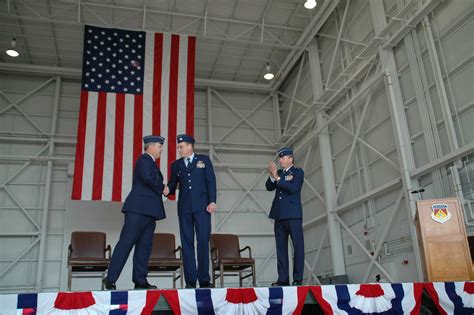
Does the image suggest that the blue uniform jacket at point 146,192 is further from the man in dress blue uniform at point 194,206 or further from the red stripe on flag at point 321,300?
the red stripe on flag at point 321,300

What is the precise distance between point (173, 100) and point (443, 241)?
615 centimetres

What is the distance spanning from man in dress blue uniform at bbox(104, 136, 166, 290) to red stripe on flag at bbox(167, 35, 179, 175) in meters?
4.33

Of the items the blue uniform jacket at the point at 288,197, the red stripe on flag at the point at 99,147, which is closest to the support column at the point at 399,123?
the blue uniform jacket at the point at 288,197

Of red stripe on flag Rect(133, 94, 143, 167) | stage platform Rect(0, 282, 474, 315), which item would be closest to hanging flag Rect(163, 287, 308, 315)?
stage platform Rect(0, 282, 474, 315)

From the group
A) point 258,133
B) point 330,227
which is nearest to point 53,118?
point 258,133

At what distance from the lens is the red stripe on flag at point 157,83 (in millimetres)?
9039

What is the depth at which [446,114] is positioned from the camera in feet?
20.7

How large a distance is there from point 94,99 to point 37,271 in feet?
13.7

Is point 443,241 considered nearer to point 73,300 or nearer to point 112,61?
point 73,300

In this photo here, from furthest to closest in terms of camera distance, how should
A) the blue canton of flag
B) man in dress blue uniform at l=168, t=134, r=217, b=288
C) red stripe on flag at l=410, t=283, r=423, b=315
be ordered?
Answer: 1. the blue canton of flag
2. man in dress blue uniform at l=168, t=134, r=217, b=288
3. red stripe on flag at l=410, t=283, r=423, b=315

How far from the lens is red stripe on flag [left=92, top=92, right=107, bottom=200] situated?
27.7ft

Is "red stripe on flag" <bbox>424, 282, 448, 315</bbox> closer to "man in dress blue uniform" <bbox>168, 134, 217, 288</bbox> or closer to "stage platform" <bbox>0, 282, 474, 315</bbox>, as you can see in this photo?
"stage platform" <bbox>0, 282, 474, 315</bbox>

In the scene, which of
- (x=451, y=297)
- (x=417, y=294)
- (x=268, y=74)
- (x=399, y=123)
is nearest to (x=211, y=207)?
(x=417, y=294)

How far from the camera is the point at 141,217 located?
4.34 meters
